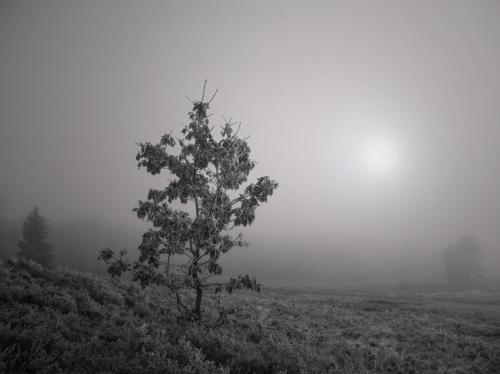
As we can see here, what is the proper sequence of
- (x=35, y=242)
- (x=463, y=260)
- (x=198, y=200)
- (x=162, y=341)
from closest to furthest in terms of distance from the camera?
(x=162, y=341) → (x=198, y=200) → (x=35, y=242) → (x=463, y=260)

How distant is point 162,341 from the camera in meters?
6.79

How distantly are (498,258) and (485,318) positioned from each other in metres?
157

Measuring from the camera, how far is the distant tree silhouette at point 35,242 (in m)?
49.8

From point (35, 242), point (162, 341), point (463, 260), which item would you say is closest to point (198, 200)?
point (162, 341)

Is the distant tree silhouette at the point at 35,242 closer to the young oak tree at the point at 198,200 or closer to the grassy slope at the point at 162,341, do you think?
the grassy slope at the point at 162,341

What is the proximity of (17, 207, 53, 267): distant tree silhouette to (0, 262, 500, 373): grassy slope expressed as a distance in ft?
163

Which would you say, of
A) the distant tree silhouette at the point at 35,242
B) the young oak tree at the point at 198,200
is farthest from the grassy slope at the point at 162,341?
the distant tree silhouette at the point at 35,242

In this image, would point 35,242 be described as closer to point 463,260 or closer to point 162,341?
point 162,341

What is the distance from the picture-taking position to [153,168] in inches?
317

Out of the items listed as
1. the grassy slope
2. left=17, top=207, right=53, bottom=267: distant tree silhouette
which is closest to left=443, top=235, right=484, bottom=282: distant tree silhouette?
the grassy slope

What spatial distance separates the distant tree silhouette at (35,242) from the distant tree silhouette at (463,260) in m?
93.8

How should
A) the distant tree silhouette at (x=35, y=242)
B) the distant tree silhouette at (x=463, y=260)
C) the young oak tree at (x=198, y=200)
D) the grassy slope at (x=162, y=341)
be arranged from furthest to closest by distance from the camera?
the distant tree silhouette at (x=463, y=260) → the distant tree silhouette at (x=35, y=242) → the young oak tree at (x=198, y=200) → the grassy slope at (x=162, y=341)

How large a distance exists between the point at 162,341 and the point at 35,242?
2378 inches

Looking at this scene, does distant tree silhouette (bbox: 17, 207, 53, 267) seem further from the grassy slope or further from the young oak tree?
the young oak tree
